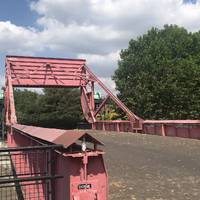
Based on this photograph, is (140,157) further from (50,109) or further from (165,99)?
(50,109)

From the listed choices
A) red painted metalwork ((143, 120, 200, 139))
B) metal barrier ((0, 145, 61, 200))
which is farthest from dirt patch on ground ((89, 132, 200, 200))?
red painted metalwork ((143, 120, 200, 139))

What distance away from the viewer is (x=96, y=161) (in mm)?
5578

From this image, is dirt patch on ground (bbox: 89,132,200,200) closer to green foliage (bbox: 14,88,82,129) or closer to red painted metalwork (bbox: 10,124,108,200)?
red painted metalwork (bbox: 10,124,108,200)

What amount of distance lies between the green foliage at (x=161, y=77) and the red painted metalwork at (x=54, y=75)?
186 inches

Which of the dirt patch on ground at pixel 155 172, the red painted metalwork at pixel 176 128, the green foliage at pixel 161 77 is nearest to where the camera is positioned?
the dirt patch on ground at pixel 155 172

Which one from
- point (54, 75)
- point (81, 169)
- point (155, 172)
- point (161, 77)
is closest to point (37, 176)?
point (81, 169)

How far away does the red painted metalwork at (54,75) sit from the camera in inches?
1795

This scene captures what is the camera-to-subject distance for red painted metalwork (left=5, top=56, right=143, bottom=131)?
45594 millimetres

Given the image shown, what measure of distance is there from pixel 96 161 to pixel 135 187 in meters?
4.95

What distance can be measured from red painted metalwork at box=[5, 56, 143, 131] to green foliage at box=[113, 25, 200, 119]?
4730 mm

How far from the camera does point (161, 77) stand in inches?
1900

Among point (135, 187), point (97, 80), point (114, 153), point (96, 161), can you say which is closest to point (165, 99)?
point (97, 80)

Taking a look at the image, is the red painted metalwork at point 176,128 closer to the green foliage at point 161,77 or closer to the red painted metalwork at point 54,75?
the red painted metalwork at point 54,75

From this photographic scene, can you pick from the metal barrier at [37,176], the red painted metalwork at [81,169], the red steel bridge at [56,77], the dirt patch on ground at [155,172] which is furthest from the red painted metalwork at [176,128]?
the red painted metalwork at [81,169]
